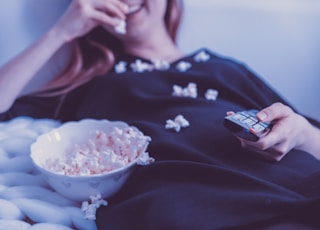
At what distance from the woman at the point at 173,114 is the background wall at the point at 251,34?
79 millimetres

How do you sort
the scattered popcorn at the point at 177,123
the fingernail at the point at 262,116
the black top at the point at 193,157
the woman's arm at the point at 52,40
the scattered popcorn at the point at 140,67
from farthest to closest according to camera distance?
the scattered popcorn at the point at 140,67, the woman's arm at the point at 52,40, the scattered popcorn at the point at 177,123, the fingernail at the point at 262,116, the black top at the point at 193,157

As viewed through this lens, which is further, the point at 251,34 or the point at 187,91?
the point at 251,34

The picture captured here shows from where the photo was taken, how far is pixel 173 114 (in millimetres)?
820

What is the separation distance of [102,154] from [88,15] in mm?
366

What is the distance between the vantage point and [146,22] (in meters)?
1.03

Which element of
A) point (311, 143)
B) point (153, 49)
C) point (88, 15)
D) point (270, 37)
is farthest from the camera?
point (270, 37)

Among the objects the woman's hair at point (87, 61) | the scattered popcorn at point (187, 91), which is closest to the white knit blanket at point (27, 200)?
the woman's hair at point (87, 61)

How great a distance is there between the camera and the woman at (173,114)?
0.56 metres

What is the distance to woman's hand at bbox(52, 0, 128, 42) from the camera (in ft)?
2.89

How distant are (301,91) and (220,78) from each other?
A: 32 centimetres

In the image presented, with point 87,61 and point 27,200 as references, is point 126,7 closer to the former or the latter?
point 87,61

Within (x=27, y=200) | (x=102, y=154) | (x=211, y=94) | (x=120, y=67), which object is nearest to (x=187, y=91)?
(x=211, y=94)

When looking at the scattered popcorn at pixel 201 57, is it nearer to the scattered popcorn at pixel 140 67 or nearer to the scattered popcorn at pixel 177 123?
the scattered popcorn at pixel 140 67

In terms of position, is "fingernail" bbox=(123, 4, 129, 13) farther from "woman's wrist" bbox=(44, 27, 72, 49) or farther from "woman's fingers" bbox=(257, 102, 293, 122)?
"woman's fingers" bbox=(257, 102, 293, 122)
